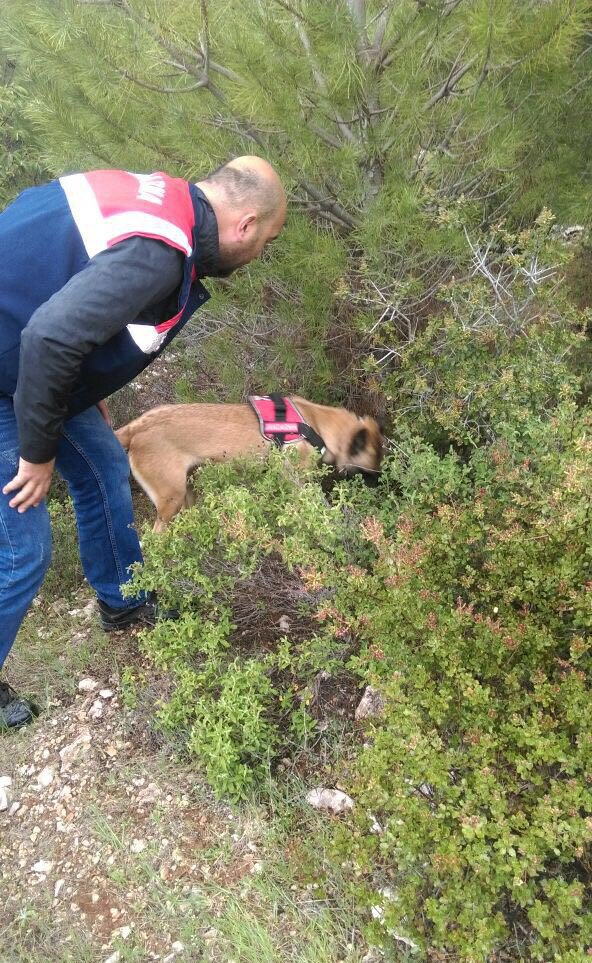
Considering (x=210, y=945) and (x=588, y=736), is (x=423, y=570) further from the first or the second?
(x=210, y=945)

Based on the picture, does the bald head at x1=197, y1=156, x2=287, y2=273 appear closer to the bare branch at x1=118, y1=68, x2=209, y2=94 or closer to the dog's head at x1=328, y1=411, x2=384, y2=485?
the bare branch at x1=118, y1=68, x2=209, y2=94

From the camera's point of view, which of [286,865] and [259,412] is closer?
[286,865]

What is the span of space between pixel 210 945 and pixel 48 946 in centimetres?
54

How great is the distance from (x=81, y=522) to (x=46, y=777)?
111 cm

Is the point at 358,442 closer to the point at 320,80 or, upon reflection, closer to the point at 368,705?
the point at 368,705

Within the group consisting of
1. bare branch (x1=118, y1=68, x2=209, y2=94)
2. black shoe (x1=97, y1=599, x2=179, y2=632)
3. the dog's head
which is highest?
bare branch (x1=118, y1=68, x2=209, y2=94)

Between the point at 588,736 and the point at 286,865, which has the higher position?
the point at 588,736

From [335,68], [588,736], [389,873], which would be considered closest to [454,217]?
[335,68]

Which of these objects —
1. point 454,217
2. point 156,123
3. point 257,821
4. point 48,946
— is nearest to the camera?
point 48,946

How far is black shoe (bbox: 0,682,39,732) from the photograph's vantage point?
2922mm

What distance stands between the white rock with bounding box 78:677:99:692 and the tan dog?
0.98 m

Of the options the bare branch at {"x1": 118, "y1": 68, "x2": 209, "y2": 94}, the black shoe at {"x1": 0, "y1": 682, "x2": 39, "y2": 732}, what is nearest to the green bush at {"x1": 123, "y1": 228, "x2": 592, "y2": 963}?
the black shoe at {"x1": 0, "y1": 682, "x2": 39, "y2": 732}

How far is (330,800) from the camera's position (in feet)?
7.76

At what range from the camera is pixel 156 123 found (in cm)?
327
